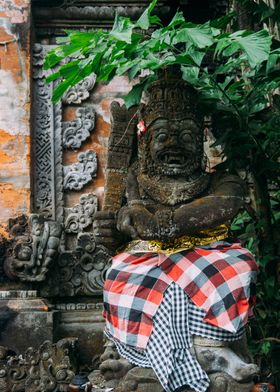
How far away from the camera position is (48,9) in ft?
19.1

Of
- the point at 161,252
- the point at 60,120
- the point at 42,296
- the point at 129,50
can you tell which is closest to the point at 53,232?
the point at 42,296

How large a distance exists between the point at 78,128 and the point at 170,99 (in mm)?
1995

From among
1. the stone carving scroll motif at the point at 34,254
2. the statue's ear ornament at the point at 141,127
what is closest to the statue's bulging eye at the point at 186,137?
the statue's ear ornament at the point at 141,127

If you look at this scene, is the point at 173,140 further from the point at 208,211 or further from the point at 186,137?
the point at 208,211

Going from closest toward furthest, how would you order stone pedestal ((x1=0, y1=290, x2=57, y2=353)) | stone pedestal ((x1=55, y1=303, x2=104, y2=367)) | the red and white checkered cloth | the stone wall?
the red and white checkered cloth, stone pedestal ((x1=0, y1=290, x2=57, y2=353)), stone pedestal ((x1=55, y1=303, x2=104, y2=367)), the stone wall

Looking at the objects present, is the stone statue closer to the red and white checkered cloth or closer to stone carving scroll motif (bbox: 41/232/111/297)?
the red and white checkered cloth

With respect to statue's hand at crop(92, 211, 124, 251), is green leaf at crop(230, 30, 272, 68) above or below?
above

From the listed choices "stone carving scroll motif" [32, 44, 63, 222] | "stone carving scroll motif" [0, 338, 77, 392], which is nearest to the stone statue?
"stone carving scroll motif" [0, 338, 77, 392]

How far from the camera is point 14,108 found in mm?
5480

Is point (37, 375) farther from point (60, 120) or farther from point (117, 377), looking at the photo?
point (60, 120)

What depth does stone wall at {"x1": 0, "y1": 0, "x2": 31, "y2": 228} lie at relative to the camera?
5348 mm

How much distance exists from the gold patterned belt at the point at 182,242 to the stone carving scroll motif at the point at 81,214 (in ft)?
5.79

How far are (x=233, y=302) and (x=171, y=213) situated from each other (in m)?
0.61

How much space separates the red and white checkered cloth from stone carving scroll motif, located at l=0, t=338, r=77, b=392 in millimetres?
436
